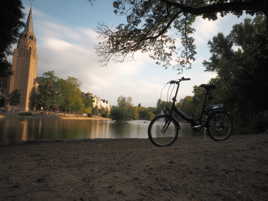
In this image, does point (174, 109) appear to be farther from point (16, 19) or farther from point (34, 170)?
point (16, 19)

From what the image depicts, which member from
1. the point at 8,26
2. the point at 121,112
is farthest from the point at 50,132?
the point at 121,112

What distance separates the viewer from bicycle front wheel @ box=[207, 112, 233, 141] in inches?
213

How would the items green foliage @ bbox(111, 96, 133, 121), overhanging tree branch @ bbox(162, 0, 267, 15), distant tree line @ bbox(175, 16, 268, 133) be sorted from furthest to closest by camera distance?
green foliage @ bbox(111, 96, 133, 121) → distant tree line @ bbox(175, 16, 268, 133) → overhanging tree branch @ bbox(162, 0, 267, 15)

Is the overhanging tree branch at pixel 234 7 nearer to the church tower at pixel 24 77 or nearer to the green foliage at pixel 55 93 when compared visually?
the green foliage at pixel 55 93

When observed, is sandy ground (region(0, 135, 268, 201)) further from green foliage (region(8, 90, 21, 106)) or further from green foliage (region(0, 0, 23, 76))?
green foliage (region(8, 90, 21, 106))

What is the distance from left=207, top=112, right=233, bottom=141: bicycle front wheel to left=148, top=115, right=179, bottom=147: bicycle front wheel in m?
1.22

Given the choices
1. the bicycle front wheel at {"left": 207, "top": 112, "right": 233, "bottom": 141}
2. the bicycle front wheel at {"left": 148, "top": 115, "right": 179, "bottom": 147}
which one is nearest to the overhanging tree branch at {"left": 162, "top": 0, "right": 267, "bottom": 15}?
the bicycle front wheel at {"left": 148, "top": 115, "right": 179, "bottom": 147}

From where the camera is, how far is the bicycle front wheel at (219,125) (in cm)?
542

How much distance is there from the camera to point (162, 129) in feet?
16.1

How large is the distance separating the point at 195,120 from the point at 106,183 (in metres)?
3.63

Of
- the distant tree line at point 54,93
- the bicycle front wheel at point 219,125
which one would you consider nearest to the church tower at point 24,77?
the distant tree line at point 54,93

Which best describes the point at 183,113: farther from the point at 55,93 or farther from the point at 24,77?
the point at 24,77

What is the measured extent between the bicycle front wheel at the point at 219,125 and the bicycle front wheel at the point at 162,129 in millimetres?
1223

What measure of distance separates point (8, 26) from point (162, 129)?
11.0m
